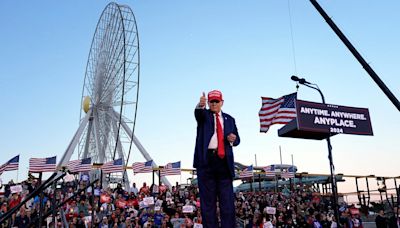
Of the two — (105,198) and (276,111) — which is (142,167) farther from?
(276,111)

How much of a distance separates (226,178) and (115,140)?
25.0 metres

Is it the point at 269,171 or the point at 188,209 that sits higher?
the point at 269,171

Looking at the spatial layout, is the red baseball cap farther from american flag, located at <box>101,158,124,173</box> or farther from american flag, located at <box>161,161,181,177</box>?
american flag, located at <box>161,161,181,177</box>

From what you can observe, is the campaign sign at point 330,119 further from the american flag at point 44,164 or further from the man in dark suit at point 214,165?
the american flag at point 44,164

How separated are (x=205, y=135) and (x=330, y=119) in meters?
4.83

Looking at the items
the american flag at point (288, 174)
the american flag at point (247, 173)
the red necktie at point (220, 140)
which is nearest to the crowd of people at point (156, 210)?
the american flag at point (247, 173)

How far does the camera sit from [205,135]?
4.07 meters

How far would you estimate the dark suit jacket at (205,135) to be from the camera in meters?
3.97

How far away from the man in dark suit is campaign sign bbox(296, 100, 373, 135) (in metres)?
4.19

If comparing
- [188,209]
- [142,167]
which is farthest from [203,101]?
[142,167]

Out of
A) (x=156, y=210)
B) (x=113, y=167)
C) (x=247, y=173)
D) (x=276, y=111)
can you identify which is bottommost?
(x=156, y=210)

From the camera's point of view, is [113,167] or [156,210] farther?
[113,167]

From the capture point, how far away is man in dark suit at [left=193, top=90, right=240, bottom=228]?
3891mm

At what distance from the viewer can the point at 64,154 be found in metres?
32.6
